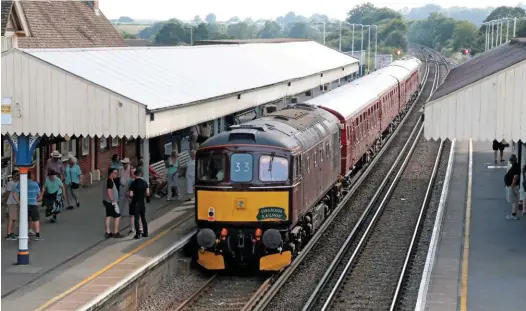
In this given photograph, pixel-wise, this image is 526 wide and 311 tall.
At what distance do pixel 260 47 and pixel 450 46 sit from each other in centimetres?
11835

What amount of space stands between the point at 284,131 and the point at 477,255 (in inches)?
168

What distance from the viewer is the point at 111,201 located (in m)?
18.1

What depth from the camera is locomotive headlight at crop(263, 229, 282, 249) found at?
659 inches

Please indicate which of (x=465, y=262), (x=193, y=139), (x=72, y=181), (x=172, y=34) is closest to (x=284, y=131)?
(x=465, y=262)

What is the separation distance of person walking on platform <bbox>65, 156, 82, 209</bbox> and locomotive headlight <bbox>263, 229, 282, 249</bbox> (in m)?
6.52

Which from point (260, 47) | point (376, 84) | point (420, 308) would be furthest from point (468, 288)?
point (260, 47)

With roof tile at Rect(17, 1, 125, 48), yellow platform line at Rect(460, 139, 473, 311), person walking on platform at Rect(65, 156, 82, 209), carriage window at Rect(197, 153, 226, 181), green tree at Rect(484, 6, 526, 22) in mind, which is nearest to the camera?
yellow platform line at Rect(460, 139, 473, 311)

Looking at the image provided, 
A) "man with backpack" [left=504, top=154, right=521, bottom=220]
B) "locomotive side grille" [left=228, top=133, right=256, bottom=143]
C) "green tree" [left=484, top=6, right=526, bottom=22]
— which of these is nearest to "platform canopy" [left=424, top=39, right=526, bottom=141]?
"locomotive side grille" [left=228, top=133, right=256, bottom=143]

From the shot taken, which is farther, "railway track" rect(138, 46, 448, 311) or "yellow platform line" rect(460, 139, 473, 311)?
"railway track" rect(138, 46, 448, 311)

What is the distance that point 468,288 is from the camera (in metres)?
15.5

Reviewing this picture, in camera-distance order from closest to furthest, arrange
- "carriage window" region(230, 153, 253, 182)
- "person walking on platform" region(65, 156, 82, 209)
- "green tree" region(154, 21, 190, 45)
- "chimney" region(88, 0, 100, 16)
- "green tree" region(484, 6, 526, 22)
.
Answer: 1. "carriage window" region(230, 153, 253, 182)
2. "person walking on platform" region(65, 156, 82, 209)
3. "chimney" region(88, 0, 100, 16)
4. "green tree" region(154, 21, 190, 45)
5. "green tree" region(484, 6, 526, 22)

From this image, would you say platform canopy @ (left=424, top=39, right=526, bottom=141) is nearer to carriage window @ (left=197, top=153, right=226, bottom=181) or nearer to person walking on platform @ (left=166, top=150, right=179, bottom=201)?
carriage window @ (left=197, top=153, right=226, bottom=181)

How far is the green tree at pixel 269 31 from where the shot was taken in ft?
564

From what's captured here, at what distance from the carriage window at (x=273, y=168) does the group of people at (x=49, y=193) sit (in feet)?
13.8
